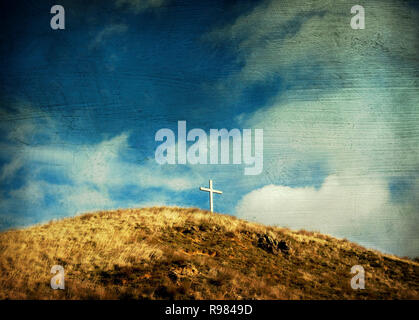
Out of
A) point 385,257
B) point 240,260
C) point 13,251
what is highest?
point 13,251

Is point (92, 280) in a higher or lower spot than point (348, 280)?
higher

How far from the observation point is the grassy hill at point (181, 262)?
7.53 m

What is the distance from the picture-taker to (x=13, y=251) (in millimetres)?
9961

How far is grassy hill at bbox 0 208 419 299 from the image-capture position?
24.7 ft

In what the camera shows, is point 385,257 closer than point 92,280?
No

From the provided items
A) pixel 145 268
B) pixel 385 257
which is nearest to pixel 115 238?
pixel 145 268

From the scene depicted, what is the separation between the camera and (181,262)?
9258 millimetres

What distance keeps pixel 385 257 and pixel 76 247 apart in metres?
15.7

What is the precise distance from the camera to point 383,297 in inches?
341
